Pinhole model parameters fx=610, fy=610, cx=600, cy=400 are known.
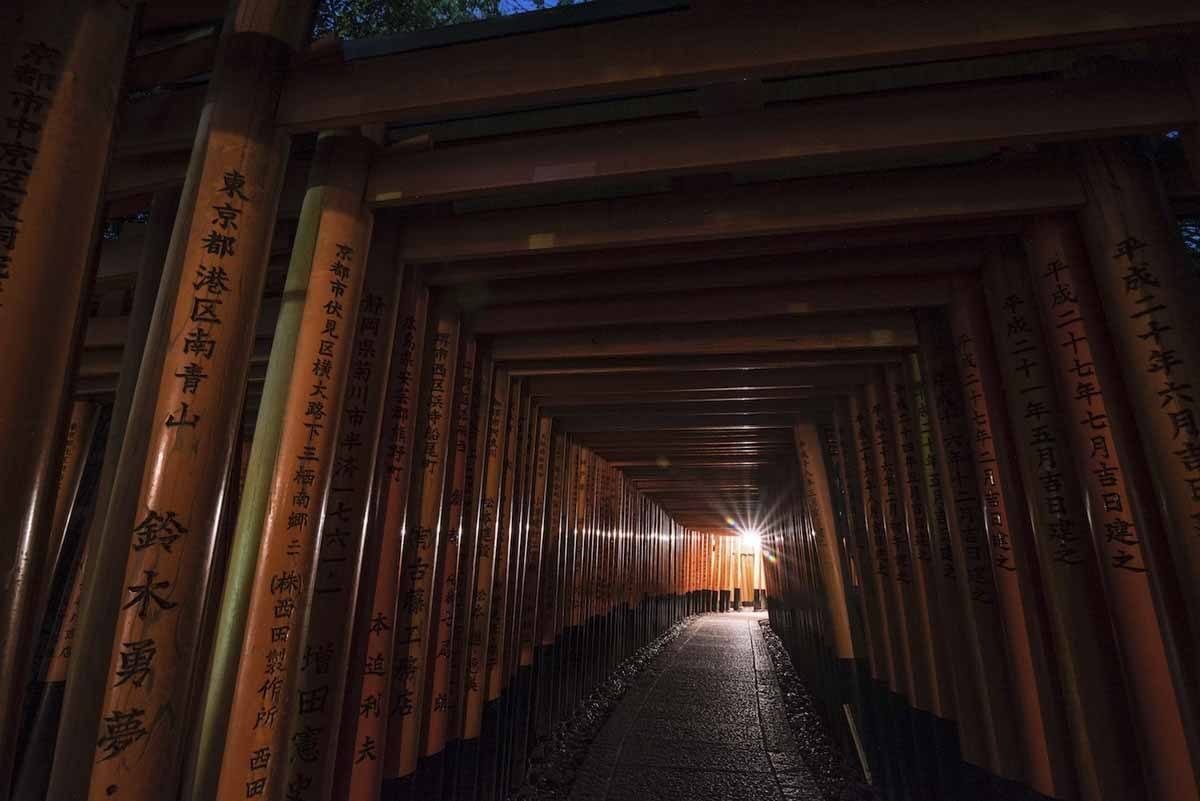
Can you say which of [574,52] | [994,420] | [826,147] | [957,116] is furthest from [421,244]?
[994,420]

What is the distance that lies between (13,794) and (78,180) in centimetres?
632

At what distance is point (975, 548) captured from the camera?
378cm

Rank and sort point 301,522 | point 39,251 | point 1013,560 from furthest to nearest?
point 1013,560 → point 301,522 → point 39,251

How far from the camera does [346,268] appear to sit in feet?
9.46

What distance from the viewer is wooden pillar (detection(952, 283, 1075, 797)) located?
3.09m

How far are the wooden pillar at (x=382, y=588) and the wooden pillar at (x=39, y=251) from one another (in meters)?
1.46

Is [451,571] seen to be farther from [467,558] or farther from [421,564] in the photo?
[421,564]

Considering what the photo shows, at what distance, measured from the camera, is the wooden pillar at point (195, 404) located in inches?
77.3

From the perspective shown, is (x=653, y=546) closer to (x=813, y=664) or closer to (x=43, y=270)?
(x=813, y=664)

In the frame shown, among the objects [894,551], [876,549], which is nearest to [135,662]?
[894,551]

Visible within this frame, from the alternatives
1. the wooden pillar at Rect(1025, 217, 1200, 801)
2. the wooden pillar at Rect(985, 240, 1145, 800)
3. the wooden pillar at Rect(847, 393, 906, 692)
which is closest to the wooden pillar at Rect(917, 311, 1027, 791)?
the wooden pillar at Rect(985, 240, 1145, 800)

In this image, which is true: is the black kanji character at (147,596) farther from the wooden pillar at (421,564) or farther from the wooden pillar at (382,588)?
the wooden pillar at (421,564)

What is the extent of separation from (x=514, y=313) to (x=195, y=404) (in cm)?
274

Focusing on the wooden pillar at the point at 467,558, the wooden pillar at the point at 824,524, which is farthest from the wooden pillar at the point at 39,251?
the wooden pillar at the point at 824,524
